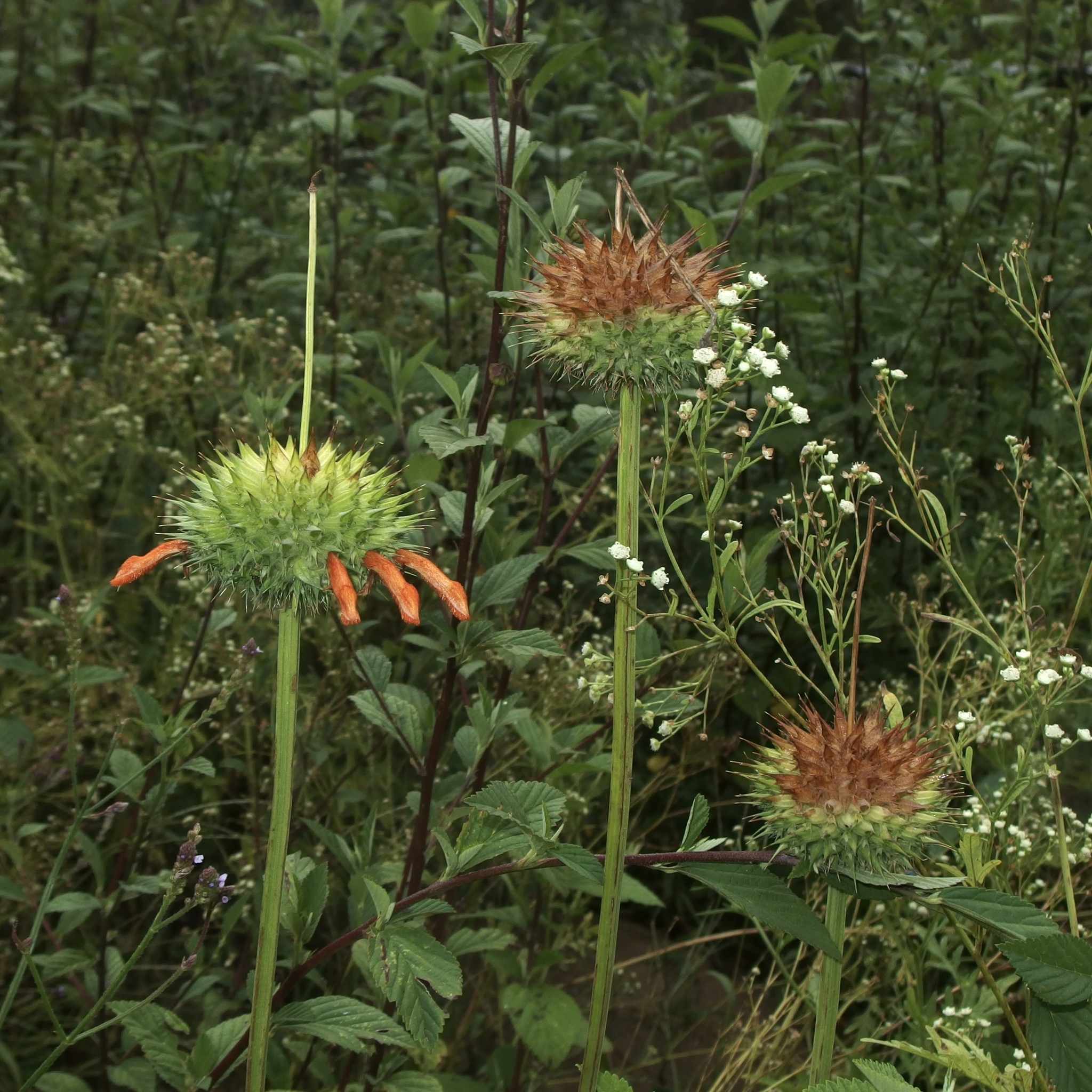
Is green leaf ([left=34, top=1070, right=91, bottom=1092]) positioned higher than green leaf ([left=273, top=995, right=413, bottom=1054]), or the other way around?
green leaf ([left=273, top=995, right=413, bottom=1054])

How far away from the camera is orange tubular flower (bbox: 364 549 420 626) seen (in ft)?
3.37

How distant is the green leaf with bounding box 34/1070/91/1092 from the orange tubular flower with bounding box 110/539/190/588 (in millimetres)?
1007

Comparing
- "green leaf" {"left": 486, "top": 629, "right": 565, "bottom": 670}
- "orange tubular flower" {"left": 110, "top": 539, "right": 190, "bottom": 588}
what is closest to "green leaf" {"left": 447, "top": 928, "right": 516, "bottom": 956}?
"green leaf" {"left": 486, "top": 629, "right": 565, "bottom": 670}

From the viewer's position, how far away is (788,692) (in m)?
2.97

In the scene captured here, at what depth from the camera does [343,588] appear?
0.98 m

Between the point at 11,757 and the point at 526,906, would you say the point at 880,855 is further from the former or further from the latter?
the point at 11,757

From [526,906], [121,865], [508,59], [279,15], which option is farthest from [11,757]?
[279,15]

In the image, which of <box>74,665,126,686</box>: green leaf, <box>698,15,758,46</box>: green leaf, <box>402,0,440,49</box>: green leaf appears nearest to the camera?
<box>74,665,126,686</box>: green leaf

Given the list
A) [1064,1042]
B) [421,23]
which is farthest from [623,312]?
[421,23]

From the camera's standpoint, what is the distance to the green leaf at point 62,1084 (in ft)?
5.61

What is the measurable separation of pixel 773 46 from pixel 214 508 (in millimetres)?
2435

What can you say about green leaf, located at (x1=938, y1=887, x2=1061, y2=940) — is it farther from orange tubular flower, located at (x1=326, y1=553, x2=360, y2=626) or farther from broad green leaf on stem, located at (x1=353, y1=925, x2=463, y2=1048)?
orange tubular flower, located at (x1=326, y1=553, x2=360, y2=626)

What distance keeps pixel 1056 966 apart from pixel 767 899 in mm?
261

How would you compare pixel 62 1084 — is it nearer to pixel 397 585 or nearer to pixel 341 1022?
pixel 341 1022
